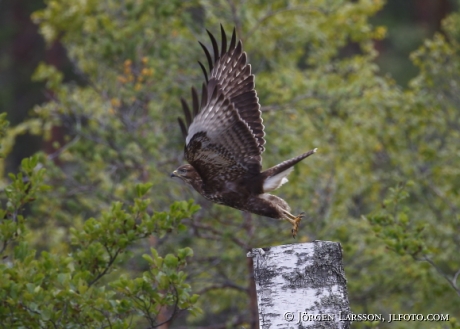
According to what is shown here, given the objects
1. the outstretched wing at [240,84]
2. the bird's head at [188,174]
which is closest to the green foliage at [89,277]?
the outstretched wing at [240,84]

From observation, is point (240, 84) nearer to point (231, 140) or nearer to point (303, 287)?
point (231, 140)

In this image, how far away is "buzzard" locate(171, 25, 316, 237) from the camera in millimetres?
5938

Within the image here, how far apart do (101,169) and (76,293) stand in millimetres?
4872

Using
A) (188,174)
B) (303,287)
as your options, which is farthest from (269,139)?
(303,287)

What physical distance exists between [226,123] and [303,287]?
2079 mm

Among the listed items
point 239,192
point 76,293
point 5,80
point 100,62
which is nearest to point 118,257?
point 76,293

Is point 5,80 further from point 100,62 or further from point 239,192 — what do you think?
point 239,192

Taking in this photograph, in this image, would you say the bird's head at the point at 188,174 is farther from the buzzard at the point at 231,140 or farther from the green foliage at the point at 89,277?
the green foliage at the point at 89,277

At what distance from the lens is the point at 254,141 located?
19.9 ft

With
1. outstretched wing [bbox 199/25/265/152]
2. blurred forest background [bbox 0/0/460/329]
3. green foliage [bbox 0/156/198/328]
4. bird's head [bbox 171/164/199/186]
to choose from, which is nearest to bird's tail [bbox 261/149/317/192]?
outstretched wing [bbox 199/25/265/152]

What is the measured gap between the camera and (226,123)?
5.96 m

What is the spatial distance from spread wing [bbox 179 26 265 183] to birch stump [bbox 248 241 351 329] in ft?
6.24

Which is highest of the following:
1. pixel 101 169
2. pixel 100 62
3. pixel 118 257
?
pixel 100 62

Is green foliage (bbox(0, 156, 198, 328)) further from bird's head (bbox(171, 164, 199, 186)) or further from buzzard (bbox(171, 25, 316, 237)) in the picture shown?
bird's head (bbox(171, 164, 199, 186))
